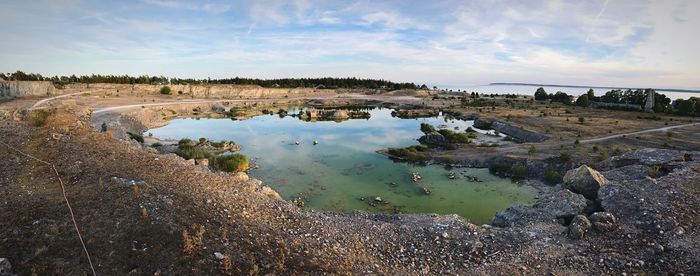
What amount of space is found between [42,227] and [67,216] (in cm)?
73

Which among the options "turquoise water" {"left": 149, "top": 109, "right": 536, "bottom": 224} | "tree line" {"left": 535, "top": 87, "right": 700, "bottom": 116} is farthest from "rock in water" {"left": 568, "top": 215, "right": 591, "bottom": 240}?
"tree line" {"left": 535, "top": 87, "right": 700, "bottom": 116}

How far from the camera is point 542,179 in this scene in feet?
90.7

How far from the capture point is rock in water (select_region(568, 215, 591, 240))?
1384 cm

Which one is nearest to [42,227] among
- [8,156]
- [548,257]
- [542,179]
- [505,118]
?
[8,156]

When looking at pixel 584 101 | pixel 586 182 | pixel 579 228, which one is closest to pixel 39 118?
pixel 579 228

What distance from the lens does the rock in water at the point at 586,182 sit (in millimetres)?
18797

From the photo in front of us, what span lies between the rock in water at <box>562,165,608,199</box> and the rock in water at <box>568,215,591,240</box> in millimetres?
5214

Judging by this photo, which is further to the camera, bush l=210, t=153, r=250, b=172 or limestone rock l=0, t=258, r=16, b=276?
bush l=210, t=153, r=250, b=172

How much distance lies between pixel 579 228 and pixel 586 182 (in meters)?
6.37

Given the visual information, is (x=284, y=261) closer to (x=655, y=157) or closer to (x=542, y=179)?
(x=542, y=179)

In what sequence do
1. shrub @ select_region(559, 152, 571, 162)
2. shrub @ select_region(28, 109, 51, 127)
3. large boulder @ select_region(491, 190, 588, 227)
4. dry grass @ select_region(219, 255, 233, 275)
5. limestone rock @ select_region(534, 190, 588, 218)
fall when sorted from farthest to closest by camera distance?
shrub @ select_region(559, 152, 571, 162) → shrub @ select_region(28, 109, 51, 127) → limestone rock @ select_region(534, 190, 588, 218) → large boulder @ select_region(491, 190, 588, 227) → dry grass @ select_region(219, 255, 233, 275)

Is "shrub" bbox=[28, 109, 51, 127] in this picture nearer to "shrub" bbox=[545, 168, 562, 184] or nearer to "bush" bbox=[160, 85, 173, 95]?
"shrub" bbox=[545, 168, 562, 184]

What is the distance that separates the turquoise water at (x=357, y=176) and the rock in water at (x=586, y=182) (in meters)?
4.11

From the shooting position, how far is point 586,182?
1920 cm
